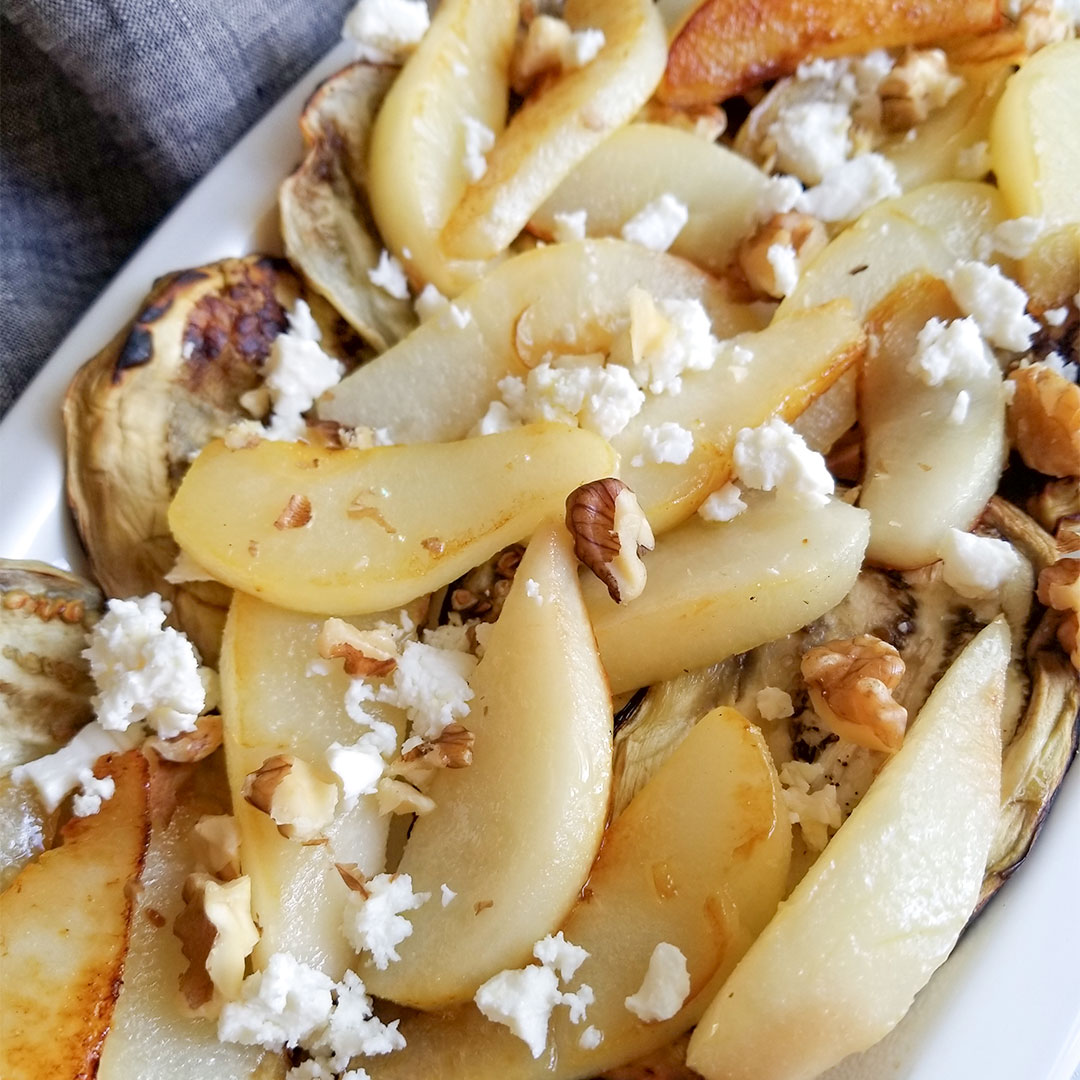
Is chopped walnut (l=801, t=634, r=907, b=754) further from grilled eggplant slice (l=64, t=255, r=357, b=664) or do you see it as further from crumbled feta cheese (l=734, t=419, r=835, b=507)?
grilled eggplant slice (l=64, t=255, r=357, b=664)

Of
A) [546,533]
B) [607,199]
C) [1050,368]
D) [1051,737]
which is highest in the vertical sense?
[607,199]

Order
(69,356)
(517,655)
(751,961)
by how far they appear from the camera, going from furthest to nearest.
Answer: (69,356) < (517,655) < (751,961)

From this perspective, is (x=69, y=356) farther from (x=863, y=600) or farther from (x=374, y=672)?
(x=863, y=600)

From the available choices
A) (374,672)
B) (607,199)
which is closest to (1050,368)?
(607,199)

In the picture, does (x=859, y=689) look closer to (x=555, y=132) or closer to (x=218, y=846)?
A: (x=218, y=846)

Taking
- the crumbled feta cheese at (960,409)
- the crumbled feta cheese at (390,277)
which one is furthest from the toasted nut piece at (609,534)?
the crumbled feta cheese at (390,277)

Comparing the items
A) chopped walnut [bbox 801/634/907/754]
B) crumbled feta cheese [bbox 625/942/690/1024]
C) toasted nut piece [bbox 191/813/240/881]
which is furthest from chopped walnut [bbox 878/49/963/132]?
toasted nut piece [bbox 191/813/240/881]
